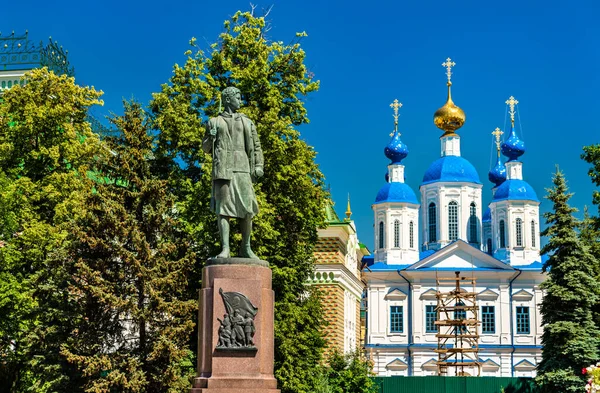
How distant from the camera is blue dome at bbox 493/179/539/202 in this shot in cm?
7469

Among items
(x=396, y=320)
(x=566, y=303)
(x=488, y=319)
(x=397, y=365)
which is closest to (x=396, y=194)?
(x=396, y=320)

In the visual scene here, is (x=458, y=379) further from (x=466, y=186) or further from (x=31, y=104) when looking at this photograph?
(x=466, y=186)

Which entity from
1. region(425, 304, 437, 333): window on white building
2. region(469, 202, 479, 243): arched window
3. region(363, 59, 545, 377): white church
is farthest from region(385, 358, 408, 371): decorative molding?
region(469, 202, 479, 243): arched window

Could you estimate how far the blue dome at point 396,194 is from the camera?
75812 millimetres

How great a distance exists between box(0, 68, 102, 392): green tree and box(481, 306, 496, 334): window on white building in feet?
157

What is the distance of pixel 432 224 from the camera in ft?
252

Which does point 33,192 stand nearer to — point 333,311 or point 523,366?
point 333,311

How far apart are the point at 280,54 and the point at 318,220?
487 cm

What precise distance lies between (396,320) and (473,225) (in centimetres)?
1095

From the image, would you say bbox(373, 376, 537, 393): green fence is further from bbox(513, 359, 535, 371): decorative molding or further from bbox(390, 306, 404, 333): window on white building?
bbox(390, 306, 404, 333): window on white building

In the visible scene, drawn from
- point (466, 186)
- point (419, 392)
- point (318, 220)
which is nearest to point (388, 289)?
point (466, 186)

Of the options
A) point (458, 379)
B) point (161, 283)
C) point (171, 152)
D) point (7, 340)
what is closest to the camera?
point (161, 283)

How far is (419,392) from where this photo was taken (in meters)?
38.7

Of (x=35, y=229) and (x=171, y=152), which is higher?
(x=171, y=152)
